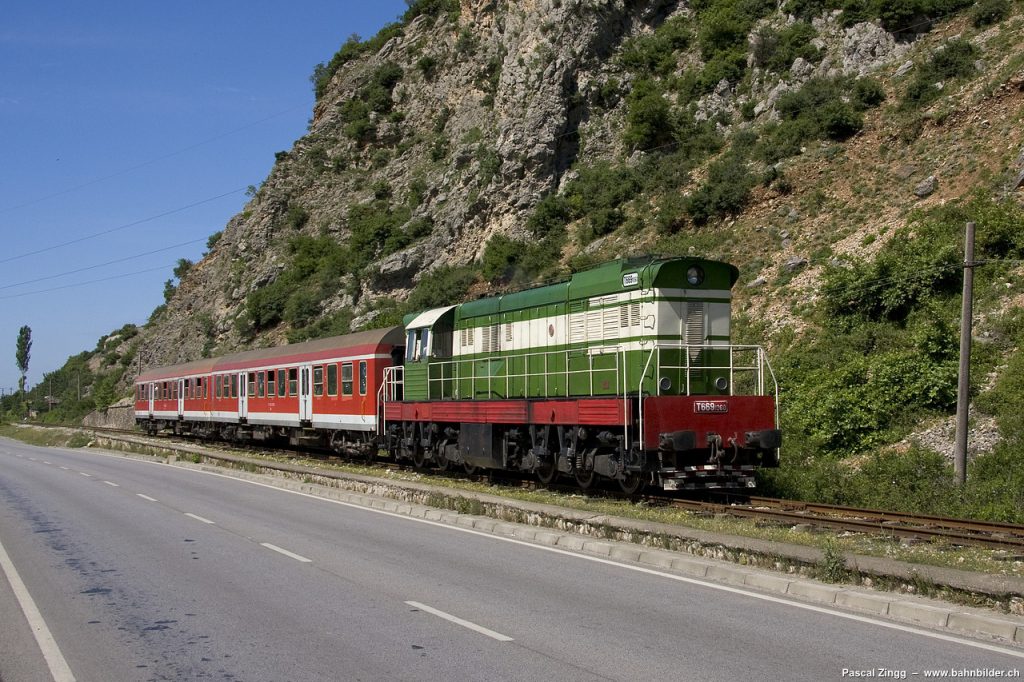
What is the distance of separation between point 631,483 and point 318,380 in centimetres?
1612

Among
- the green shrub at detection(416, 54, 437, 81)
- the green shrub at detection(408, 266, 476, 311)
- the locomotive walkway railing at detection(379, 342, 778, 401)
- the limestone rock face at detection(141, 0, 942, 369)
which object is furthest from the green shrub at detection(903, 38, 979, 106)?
the green shrub at detection(416, 54, 437, 81)

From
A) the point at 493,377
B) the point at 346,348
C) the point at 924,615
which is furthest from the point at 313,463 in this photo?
the point at 924,615

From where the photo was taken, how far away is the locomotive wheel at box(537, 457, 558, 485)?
19109 mm

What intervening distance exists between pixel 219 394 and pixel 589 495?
25.8 metres

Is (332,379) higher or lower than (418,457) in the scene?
higher

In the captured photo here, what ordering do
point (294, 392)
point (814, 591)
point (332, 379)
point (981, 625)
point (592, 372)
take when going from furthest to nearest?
1. point (294, 392)
2. point (332, 379)
3. point (592, 372)
4. point (814, 591)
5. point (981, 625)

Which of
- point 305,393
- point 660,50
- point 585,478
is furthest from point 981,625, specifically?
point 660,50

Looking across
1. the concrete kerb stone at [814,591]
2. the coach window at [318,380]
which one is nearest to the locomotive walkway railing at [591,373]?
the coach window at [318,380]

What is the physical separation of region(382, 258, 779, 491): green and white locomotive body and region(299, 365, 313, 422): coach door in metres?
9.62

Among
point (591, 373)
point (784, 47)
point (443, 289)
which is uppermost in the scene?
point (784, 47)

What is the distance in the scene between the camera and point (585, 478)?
18234 mm

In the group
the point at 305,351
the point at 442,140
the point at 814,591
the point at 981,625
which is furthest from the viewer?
the point at 442,140

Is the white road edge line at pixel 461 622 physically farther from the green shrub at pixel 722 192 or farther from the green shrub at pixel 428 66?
the green shrub at pixel 428 66

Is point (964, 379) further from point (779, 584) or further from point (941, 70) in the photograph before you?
point (941, 70)
